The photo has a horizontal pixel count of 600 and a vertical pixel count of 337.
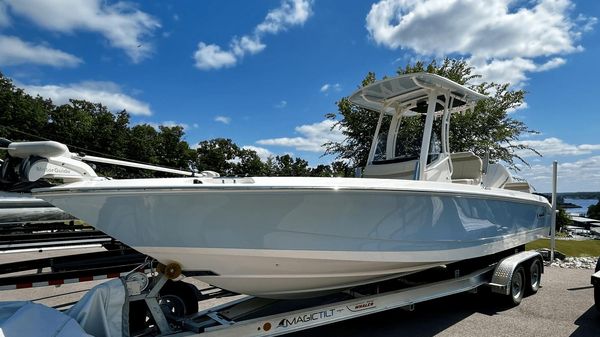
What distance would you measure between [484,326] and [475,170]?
79.2 inches

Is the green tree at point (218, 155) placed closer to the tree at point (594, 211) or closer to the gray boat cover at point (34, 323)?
Result: the gray boat cover at point (34, 323)

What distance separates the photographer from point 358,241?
3105 millimetres

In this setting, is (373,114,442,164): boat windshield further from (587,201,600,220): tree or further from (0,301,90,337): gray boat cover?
(587,201,600,220): tree

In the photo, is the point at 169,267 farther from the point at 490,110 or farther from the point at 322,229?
the point at 490,110

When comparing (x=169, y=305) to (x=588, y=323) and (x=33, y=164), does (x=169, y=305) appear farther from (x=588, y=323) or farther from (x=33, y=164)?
(x=588, y=323)

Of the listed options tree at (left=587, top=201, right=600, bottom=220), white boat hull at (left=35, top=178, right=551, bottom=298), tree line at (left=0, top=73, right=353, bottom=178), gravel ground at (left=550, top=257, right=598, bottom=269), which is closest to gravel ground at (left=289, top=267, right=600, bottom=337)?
white boat hull at (left=35, top=178, right=551, bottom=298)

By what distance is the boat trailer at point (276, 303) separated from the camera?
9.15ft

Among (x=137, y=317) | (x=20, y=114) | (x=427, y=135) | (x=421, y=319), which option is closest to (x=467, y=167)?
(x=427, y=135)

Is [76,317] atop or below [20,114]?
below

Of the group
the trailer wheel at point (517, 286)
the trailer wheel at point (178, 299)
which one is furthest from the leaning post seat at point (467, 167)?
the trailer wheel at point (178, 299)

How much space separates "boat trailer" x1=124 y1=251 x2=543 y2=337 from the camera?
9.15 feet

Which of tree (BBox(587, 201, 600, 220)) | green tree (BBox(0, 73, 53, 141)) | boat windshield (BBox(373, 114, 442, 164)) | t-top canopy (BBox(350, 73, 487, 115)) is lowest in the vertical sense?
tree (BBox(587, 201, 600, 220))

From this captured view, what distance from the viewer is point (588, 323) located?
13.4ft

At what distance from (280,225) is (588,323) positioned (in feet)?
12.2
